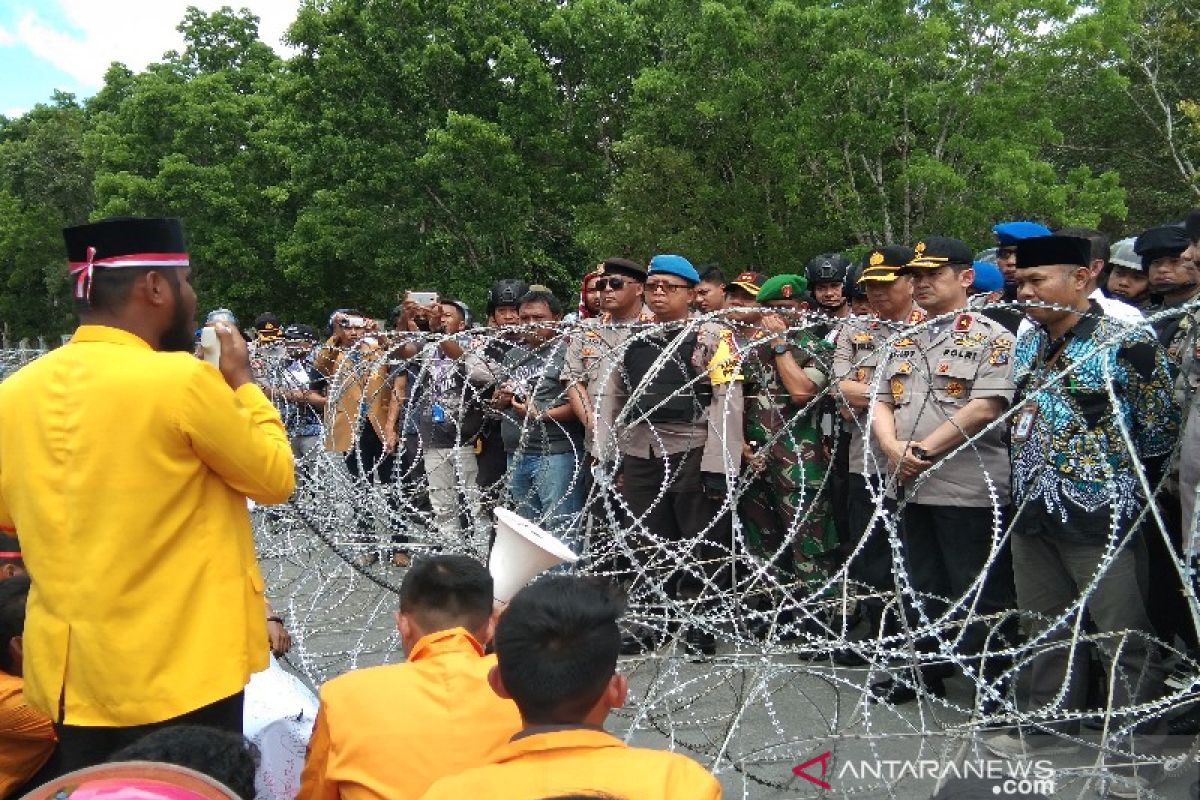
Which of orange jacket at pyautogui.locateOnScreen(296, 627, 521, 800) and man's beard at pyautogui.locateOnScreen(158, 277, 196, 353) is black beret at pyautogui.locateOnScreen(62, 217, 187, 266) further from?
orange jacket at pyautogui.locateOnScreen(296, 627, 521, 800)

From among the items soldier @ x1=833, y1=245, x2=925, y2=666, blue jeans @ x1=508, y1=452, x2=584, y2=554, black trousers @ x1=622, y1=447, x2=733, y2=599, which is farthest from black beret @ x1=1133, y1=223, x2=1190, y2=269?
blue jeans @ x1=508, y1=452, x2=584, y2=554

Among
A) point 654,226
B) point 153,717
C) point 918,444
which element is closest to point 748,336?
point 918,444

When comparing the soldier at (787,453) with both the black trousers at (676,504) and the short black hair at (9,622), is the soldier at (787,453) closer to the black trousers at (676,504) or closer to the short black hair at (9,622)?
the black trousers at (676,504)

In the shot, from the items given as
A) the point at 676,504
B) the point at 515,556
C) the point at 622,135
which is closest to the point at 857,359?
the point at 676,504

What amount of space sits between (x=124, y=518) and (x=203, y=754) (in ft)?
2.25

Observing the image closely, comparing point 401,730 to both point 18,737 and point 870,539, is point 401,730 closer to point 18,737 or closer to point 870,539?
point 18,737

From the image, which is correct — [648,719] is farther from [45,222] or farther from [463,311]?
[45,222]

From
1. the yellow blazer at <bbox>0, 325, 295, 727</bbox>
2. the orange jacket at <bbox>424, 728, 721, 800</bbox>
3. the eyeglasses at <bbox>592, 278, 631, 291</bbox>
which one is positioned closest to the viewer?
the orange jacket at <bbox>424, 728, 721, 800</bbox>

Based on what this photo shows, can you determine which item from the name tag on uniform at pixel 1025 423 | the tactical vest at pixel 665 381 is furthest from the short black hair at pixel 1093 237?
the tactical vest at pixel 665 381

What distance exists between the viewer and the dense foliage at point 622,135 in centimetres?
1294

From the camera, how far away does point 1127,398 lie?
352 centimetres

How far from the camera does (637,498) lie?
5195mm

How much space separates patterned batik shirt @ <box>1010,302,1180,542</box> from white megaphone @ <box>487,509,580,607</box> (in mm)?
1709

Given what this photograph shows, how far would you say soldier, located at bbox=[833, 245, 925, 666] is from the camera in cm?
459
